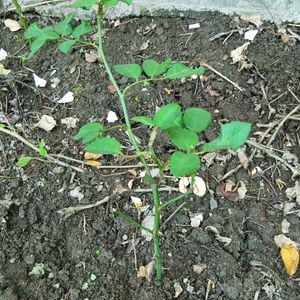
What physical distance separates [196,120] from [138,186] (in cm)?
74

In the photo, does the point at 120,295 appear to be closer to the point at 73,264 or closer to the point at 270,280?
the point at 73,264

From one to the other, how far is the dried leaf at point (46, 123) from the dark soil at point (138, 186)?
29 millimetres

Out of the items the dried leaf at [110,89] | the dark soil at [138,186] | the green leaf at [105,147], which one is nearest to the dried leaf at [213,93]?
the dark soil at [138,186]

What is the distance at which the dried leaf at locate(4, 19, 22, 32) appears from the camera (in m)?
2.51

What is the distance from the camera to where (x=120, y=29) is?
2.44 metres

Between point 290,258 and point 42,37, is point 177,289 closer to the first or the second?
point 290,258

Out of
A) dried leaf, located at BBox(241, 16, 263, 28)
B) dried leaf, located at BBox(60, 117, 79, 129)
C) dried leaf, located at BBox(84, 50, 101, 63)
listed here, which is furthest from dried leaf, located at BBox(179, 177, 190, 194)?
dried leaf, located at BBox(241, 16, 263, 28)

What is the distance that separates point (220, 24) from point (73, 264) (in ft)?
4.58

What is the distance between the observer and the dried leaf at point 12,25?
8.22 feet

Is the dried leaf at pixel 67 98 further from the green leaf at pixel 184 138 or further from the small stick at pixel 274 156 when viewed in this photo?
the green leaf at pixel 184 138

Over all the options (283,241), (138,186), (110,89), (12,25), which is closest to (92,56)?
(110,89)

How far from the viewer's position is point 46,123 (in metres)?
2.10

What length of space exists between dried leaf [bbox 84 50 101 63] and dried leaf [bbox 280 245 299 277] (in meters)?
1.24

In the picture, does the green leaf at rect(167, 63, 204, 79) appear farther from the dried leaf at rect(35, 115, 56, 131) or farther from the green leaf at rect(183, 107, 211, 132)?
the dried leaf at rect(35, 115, 56, 131)
